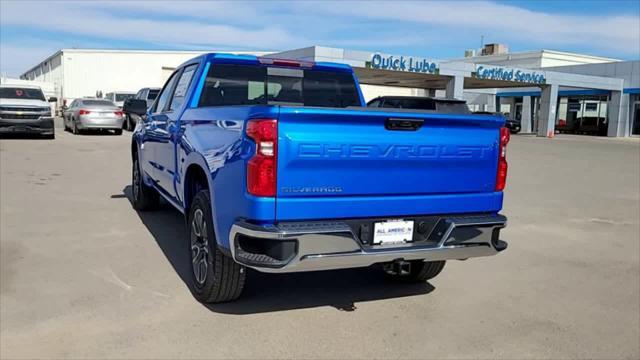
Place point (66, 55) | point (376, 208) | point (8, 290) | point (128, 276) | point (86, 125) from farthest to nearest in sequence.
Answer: point (66, 55) → point (86, 125) → point (128, 276) → point (8, 290) → point (376, 208)

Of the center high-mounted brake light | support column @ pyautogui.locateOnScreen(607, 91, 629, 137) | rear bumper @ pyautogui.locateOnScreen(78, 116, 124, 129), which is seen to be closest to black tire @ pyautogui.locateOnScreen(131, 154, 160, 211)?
the center high-mounted brake light

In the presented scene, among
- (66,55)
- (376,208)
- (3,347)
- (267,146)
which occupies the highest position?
(66,55)

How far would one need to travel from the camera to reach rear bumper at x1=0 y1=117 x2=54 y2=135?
17.2 meters

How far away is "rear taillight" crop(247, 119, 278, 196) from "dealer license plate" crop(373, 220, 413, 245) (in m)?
0.78

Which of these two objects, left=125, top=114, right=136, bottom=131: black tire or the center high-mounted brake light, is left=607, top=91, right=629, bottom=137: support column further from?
the center high-mounted brake light

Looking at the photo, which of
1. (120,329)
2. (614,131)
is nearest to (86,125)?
(120,329)

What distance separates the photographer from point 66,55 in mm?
46719

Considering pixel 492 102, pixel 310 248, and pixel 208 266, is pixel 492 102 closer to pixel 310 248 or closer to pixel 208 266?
pixel 208 266

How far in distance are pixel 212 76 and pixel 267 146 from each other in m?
2.25

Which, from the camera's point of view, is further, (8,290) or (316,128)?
(8,290)

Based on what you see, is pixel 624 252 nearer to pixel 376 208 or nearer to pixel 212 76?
pixel 376 208

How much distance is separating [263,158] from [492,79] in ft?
112

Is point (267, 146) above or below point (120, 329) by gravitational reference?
above

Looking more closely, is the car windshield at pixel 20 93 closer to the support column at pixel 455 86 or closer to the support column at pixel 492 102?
the support column at pixel 455 86
